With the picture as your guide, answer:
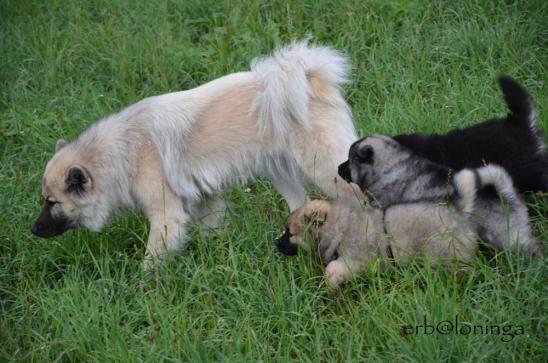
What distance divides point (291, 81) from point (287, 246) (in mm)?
1243

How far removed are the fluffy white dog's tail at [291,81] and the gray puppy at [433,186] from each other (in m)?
0.51

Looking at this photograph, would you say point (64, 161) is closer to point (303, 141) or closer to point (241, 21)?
point (303, 141)

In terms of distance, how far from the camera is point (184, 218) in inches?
204

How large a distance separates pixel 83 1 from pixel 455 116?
15.6 feet

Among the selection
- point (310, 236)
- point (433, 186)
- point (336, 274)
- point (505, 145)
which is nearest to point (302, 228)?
point (310, 236)

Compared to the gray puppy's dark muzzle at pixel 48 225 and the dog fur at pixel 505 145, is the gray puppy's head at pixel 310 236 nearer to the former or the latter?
the dog fur at pixel 505 145

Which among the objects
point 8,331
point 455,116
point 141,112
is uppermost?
point 141,112

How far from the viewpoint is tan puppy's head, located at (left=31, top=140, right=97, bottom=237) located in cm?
520

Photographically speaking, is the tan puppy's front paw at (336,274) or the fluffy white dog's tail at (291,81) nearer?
the tan puppy's front paw at (336,274)

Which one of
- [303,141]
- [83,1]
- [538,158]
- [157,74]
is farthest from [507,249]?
[83,1]

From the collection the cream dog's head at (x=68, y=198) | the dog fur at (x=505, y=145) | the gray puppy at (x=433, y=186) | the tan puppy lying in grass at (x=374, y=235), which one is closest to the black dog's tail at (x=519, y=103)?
the dog fur at (x=505, y=145)

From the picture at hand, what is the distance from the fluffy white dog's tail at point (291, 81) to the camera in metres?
5.17

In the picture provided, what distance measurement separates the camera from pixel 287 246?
4.63 meters

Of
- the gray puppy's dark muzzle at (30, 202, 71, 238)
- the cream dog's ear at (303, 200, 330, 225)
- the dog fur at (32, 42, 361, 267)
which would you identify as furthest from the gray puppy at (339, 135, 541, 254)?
the gray puppy's dark muzzle at (30, 202, 71, 238)
